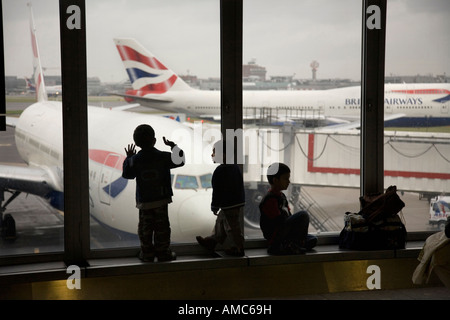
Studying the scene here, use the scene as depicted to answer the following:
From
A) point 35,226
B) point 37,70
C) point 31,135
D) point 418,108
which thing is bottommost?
point 35,226

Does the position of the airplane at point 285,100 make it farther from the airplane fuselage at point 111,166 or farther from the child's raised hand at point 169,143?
the child's raised hand at point 169,143

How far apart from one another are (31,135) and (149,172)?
31.9 inches

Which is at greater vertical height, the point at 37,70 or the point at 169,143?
the point at 37,70

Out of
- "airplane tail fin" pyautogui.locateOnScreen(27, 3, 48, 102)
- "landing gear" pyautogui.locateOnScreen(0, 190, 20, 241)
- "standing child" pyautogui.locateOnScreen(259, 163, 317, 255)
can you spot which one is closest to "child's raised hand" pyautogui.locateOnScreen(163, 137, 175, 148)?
"standing child" pyautogui.locateOnScreen(259, 163, 317, 255)

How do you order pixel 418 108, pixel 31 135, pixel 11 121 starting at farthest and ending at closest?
1. pixel 418 108
2. pixel 11 121
3. pixel 31 135

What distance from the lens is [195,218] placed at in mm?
4594

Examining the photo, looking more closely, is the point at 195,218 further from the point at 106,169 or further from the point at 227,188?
the point at 106,169

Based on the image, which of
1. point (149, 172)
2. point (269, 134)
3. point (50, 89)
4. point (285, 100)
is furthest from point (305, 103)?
point (50, 89)

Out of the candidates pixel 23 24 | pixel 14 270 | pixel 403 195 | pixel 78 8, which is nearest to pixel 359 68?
pixel 403 195

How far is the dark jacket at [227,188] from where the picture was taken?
4.29 metres

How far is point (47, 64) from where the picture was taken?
422cm

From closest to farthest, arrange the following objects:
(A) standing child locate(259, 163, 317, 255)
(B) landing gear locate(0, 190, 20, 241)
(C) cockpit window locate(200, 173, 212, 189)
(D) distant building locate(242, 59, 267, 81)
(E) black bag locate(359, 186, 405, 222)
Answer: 1. (B) landing gear locate(0, 190, 20, 241)
2. (A) standing child locate(259, 163, 317, 255)
3. (E) black bag locate(359, 186, 405, 222)
4. (D) distant building locate(242, 59, 267, 81)
5. (C) cockpit window locate(200, 173, 212, 189)

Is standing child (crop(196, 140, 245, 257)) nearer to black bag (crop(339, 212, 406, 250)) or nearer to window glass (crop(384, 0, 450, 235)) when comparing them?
black bag (crop(339, 212, 406, 250))

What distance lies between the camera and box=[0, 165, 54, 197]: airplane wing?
4273mm
